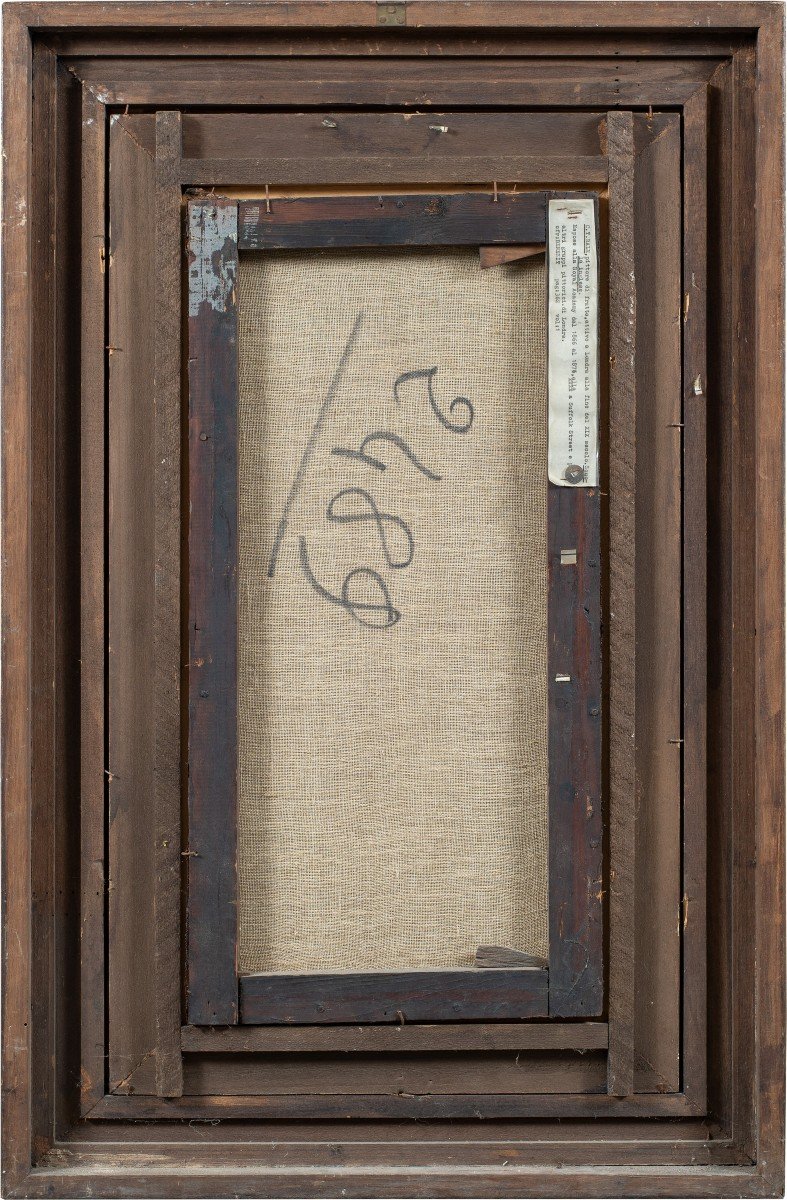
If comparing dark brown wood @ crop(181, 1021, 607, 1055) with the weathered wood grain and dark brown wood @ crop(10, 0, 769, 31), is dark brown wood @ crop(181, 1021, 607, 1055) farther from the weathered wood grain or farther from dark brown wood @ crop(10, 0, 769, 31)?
dark brown wood @ crop(10, 0, 769, 31)

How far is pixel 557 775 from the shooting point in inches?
39.3

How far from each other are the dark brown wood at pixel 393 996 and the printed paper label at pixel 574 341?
20.1 inches

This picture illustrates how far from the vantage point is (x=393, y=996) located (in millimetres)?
994

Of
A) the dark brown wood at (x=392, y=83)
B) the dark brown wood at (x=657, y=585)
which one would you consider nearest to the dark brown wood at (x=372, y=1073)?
the dark brown wood at (x=657, y=585)

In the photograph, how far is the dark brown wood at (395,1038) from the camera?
990 mm

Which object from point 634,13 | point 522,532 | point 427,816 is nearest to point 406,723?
point 427,816

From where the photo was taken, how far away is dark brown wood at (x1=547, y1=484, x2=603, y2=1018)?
39.1 inches

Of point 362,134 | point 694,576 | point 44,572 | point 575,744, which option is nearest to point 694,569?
point 694,576

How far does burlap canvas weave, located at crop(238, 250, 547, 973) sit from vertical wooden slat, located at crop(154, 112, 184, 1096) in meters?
0.07

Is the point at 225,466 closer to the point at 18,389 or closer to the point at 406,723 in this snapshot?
the point at 18,389

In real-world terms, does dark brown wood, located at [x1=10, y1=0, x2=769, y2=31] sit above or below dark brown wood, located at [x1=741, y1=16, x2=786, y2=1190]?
above

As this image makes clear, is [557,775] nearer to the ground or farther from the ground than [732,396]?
nearer to the ground

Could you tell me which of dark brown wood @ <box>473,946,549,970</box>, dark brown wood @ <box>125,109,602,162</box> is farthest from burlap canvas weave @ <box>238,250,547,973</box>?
dark brown wood @ <box>125,109,602,162</box>

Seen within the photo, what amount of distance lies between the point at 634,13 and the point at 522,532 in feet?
1.77
